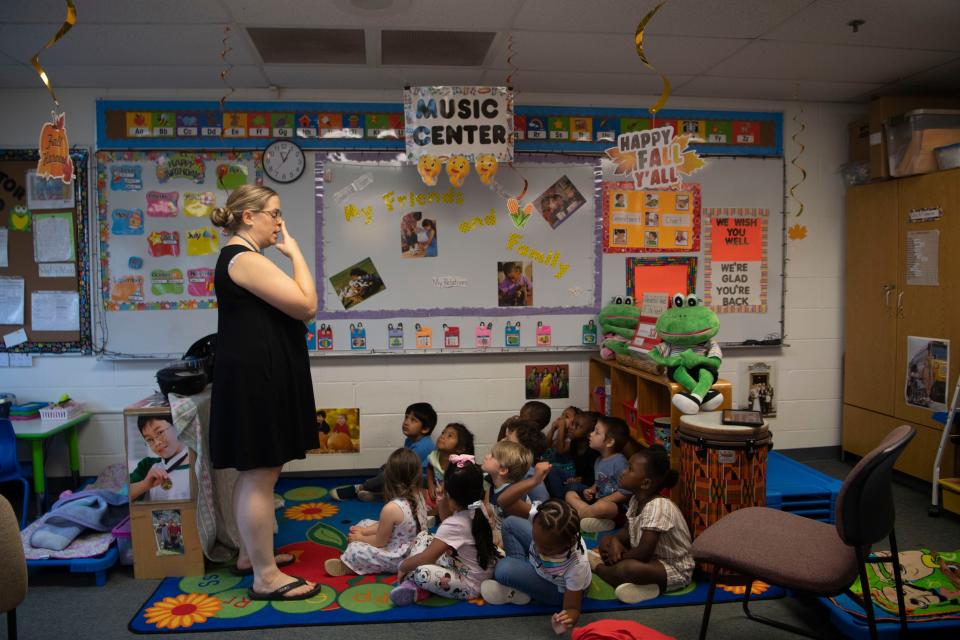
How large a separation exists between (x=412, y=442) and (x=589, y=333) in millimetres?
1359

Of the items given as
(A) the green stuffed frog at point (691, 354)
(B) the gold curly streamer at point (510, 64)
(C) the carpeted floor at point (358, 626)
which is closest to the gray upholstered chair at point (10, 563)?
(C) the carpeted floor at point (358, 626)

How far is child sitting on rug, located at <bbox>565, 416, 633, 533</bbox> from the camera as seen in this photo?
11.1 feet

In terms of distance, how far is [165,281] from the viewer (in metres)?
4.12

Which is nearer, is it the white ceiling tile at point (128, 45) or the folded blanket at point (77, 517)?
the folded blanket at point (77, 517)

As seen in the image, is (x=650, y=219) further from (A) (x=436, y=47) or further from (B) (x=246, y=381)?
(B) (x=246, y=381)

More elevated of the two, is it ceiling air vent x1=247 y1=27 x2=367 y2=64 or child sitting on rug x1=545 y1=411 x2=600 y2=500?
ceiling air vent x1=247 y1=27 x2=367 y2=64

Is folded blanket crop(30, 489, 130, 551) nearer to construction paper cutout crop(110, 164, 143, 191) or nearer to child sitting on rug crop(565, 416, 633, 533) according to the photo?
construction paper cutout crop(110, 164, 143, 191)

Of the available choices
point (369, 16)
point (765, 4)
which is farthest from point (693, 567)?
point (369, 16)

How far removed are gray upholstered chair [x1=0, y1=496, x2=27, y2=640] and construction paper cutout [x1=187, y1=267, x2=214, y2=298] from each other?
253 cm

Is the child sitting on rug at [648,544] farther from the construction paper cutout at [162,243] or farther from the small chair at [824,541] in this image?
the construction paper cutout at [162,243]

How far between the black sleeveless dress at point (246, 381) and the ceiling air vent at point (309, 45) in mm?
1306

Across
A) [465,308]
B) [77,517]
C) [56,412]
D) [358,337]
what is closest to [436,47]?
[465,308]

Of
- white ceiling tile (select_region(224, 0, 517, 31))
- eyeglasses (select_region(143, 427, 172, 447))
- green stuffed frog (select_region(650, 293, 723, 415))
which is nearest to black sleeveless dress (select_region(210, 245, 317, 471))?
eyeglasses (select_region(143, 427, 172, 447))

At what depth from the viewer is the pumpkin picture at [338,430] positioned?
4.32 metres
